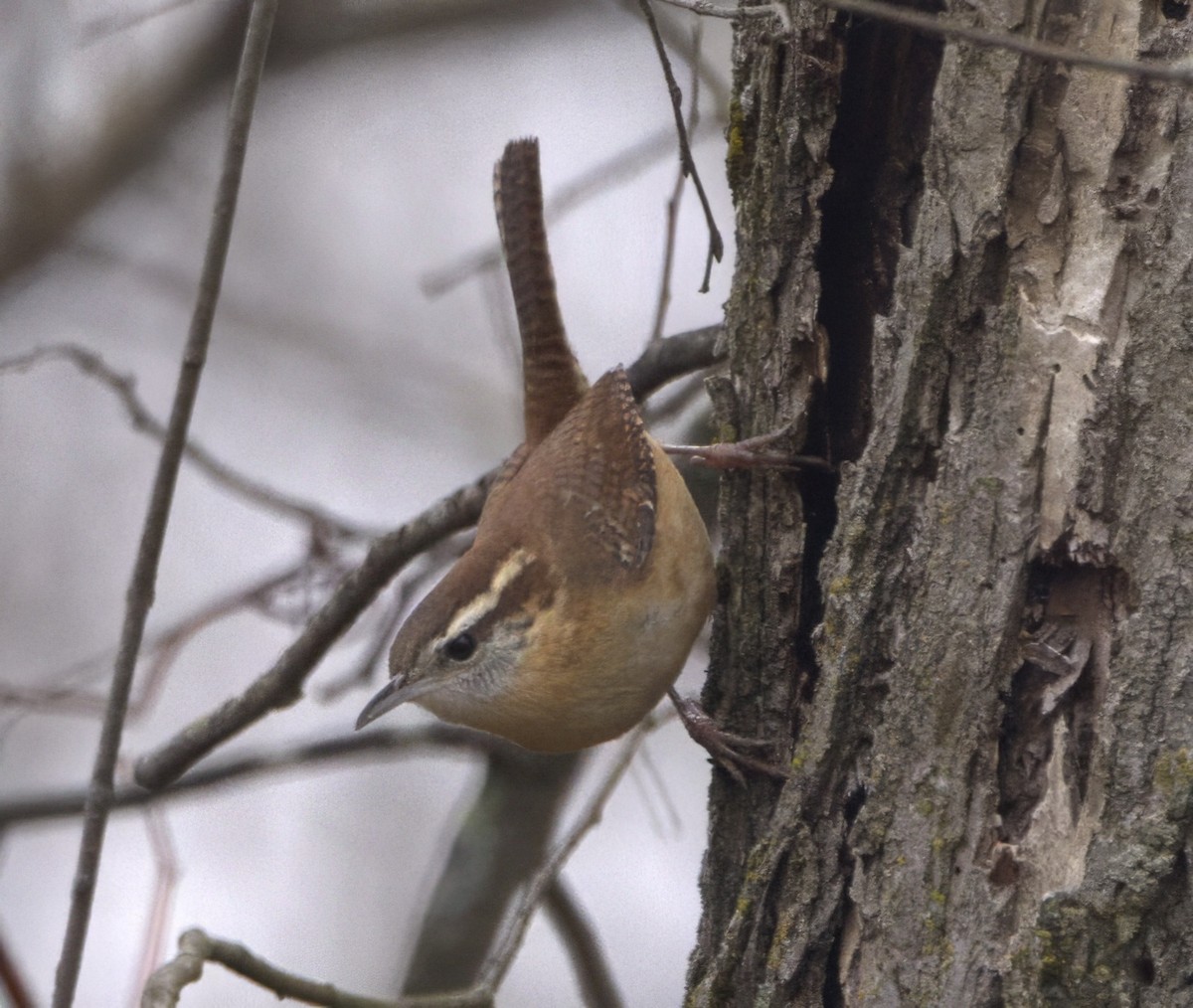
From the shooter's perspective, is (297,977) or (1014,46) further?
(297,977)

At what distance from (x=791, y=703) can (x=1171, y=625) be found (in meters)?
0.90

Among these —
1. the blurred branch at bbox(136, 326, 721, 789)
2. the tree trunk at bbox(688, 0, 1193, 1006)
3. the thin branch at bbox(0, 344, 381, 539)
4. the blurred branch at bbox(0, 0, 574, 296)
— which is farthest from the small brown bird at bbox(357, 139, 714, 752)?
the blurred branch at bbox(0, 0, 574, 296)

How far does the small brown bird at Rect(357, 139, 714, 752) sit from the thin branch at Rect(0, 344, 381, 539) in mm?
641

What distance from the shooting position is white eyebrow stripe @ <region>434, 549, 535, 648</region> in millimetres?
3148

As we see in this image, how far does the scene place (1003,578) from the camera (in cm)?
224

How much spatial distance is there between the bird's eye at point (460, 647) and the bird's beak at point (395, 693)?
0.09 metres

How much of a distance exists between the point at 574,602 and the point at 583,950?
1156 mm

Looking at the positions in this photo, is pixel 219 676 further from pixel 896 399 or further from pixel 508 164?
pixel 896 399

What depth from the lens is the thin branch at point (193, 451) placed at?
308cm

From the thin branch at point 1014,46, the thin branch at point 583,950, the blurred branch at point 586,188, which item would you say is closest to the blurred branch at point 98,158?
the blurred branch at point 586,188

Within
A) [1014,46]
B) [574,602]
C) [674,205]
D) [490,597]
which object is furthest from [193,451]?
[1014,46]

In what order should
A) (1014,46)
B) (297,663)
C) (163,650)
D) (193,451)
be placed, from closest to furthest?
1. (1014,46)
2. (297,663)
3. (193,451)
4. (163,650)

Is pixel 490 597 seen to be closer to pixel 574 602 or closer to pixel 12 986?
pixel 574 602

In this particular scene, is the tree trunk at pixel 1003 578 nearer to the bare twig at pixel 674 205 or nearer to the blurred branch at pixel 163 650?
the bare twig at pixel 674 205
